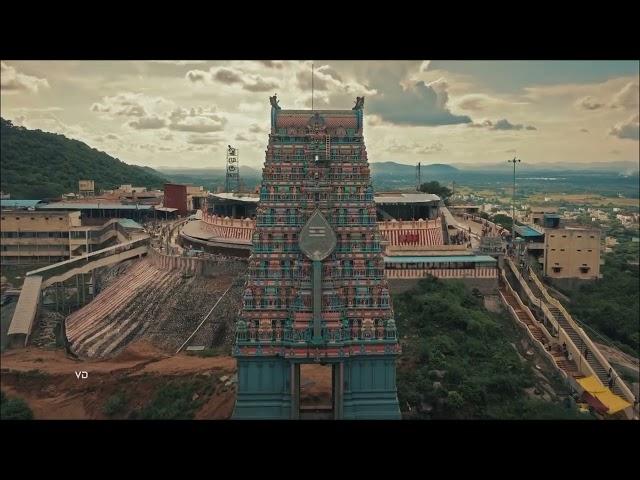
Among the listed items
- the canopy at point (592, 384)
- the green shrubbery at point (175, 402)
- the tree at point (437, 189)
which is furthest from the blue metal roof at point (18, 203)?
the canopy at point (592, 384)

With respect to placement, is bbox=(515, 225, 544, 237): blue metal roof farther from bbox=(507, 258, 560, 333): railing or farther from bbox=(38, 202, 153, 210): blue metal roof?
bbox=(38, 202, 153, 210): blue metal roof

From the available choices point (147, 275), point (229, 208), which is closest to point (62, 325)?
point (147, 275)

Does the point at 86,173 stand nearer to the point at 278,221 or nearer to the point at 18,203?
the point at 18,203

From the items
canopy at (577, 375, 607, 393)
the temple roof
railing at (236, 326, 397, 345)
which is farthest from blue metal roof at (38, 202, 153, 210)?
canopy at (577, 375, 607, 393)

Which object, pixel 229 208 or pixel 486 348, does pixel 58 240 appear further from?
pixel 486 348

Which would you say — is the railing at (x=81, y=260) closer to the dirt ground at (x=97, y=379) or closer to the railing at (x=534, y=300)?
the dirt ground at (x=97, y=379)

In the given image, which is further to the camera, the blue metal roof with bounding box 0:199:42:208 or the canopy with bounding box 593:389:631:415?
the blue metal roof with bounding box 0:199:42:208
